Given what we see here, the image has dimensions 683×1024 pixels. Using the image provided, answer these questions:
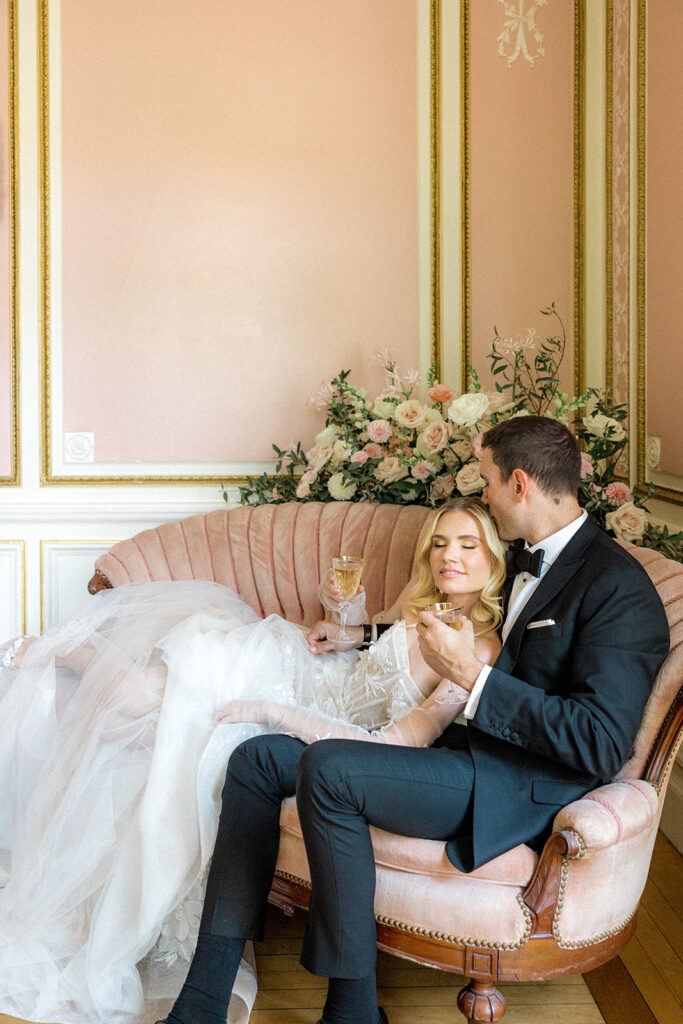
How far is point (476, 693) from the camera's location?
1.93m

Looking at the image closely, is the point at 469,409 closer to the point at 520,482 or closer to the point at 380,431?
the point at 380,431

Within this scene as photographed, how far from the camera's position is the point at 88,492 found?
3904 millimetres

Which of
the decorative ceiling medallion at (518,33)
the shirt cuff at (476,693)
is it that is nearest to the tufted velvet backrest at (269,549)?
the shirt cuff at (476,693)

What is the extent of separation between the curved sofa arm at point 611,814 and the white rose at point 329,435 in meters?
1.91

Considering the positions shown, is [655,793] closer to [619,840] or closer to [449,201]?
[619,840]

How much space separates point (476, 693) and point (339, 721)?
49 cm

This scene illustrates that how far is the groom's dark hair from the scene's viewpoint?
2.17m

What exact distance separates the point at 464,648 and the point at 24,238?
112 inches

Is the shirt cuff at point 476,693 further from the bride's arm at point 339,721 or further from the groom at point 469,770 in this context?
the bride's arm at point 339,721

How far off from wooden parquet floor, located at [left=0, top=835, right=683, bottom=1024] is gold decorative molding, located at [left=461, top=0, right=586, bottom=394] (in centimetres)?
224

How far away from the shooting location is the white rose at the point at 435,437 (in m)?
3.30

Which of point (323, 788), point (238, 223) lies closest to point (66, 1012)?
point (323, 788)

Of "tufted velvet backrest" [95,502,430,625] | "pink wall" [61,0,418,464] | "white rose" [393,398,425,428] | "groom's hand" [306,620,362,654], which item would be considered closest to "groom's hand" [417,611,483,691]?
"groom's hand" [306,620,362,654]

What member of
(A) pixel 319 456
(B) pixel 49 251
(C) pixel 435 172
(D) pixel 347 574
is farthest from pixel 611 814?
(B) pixel 49 251
